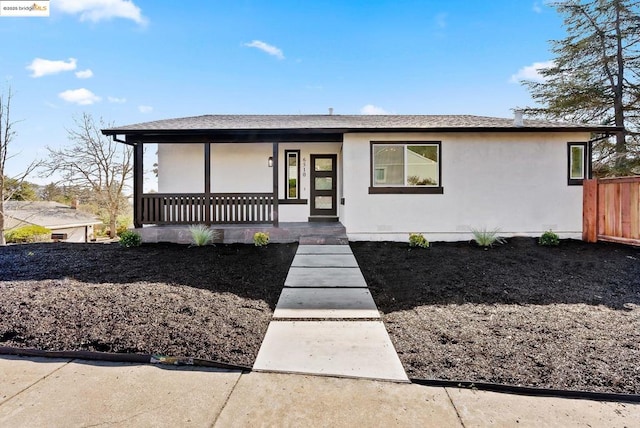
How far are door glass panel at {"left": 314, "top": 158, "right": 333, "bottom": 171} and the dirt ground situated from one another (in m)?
4.17

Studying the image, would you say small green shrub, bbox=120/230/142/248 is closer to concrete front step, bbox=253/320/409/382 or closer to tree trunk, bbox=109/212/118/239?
concrete front step, bbox=253/320/409/382

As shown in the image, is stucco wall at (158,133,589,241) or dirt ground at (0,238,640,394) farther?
stucco wall at (158,133,589,241)

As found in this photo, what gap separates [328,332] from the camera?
3598 millimetres

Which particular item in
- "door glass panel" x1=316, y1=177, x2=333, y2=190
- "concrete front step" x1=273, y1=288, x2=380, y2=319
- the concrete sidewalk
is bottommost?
the concrete sidewalk

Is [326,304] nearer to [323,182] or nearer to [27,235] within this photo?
[323,182]

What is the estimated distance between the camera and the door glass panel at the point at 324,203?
10555 millimetres

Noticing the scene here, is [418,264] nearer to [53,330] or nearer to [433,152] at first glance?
[433,152]

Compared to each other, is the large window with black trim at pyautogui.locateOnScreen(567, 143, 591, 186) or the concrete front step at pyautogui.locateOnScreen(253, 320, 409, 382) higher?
the large window with black trim at pyautogui.locateOnScreen(567, 143, 591, 186)

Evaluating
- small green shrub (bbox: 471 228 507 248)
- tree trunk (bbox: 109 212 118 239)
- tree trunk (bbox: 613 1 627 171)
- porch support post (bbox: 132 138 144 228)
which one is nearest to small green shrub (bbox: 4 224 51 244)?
tree trunk (bbox: 109 212 118 239)

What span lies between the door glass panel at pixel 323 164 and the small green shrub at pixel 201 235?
405 cm

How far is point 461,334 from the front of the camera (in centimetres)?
342

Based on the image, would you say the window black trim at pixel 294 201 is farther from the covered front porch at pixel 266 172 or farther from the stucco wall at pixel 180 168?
the stucco wall at pixel 180 168

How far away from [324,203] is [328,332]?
717 centimetres

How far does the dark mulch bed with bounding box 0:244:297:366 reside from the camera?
316 cm
